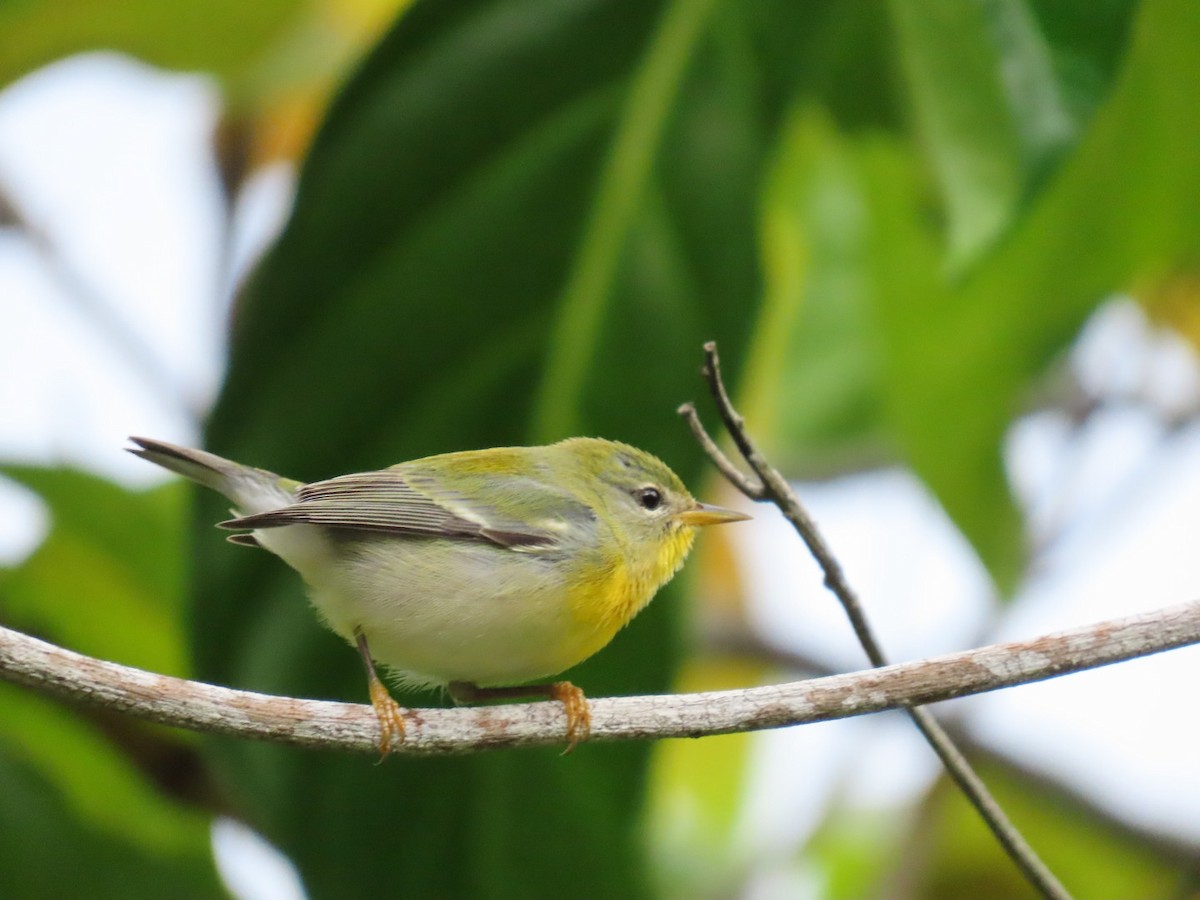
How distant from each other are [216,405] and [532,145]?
3.12ft

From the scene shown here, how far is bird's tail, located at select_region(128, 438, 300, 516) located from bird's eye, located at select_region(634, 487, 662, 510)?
26.9 inches

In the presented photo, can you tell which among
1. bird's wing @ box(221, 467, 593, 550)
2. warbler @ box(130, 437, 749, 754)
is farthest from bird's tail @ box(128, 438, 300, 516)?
bird's wing @ box(221, 467, 593, 550)

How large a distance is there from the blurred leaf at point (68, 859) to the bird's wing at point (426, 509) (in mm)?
1699

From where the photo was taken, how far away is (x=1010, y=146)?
234cm

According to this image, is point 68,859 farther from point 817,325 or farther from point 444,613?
point 817,325

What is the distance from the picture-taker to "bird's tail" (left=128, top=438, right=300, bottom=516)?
187cm

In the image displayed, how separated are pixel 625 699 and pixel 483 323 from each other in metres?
1.16

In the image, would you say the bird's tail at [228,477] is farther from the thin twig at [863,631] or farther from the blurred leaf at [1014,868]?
the blurred leaf at [1014,868]

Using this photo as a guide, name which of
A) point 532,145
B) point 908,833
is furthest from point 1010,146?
point 908,833

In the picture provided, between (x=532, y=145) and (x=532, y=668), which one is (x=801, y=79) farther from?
(x=532, y=668)

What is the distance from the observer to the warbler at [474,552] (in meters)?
2.20

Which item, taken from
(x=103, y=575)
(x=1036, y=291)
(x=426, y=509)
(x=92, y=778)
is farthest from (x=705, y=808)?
(x=426, y=509)

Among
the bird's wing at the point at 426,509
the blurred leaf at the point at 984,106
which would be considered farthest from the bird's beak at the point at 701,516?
the blurred leaf at the point at 984,106

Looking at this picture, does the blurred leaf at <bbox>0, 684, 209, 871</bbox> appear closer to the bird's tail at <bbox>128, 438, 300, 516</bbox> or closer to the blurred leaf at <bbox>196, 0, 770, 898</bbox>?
the blurred leaf at <bbox>196, 0, 770, 898</bbox>
